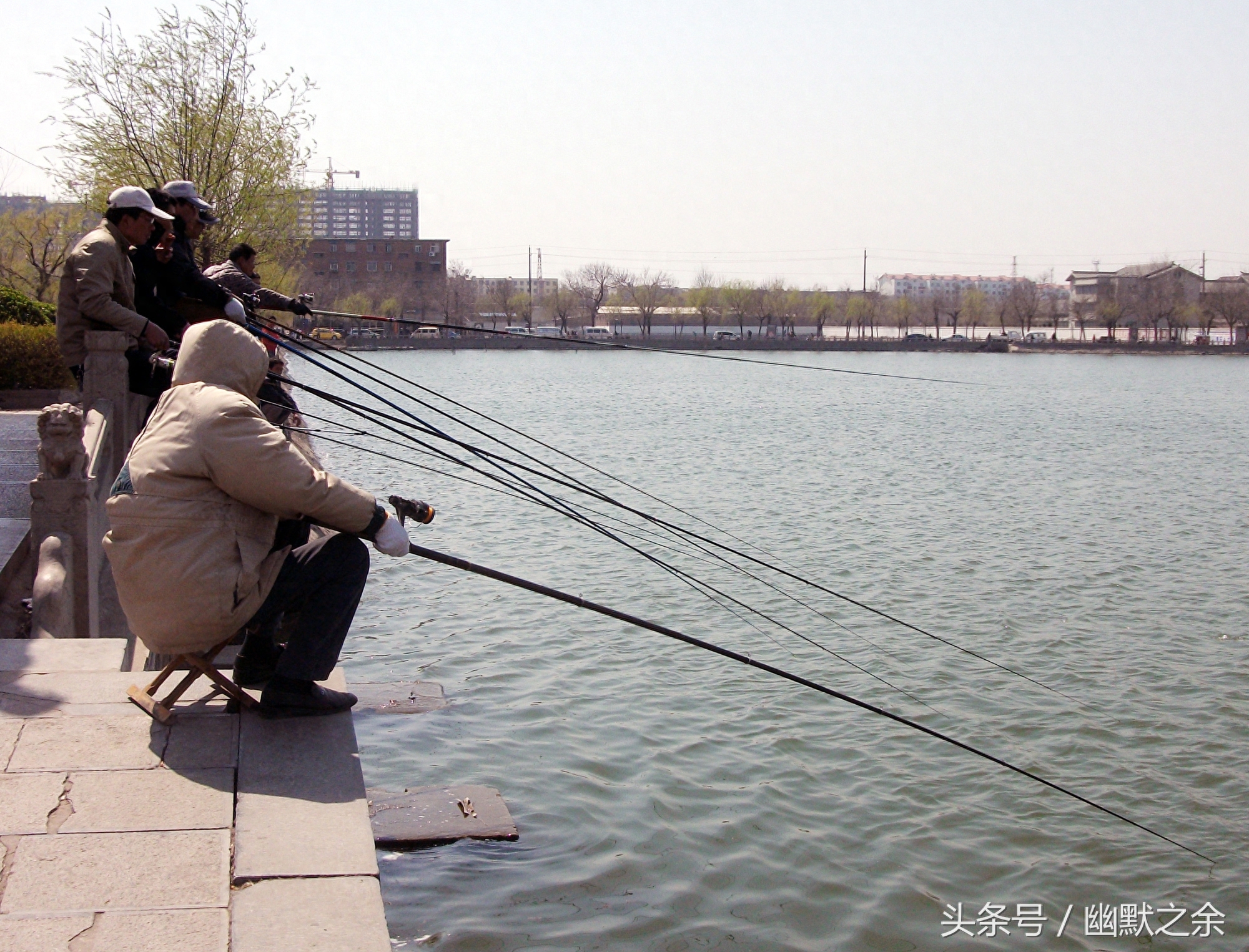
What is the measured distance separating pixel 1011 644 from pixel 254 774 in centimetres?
821

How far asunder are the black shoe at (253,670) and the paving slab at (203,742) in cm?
16

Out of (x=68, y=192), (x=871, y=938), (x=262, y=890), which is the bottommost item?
(x=871, y=938)

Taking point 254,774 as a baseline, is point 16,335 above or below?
above

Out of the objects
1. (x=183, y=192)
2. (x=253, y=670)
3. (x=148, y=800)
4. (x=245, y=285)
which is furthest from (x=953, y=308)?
(x=148, y=800)

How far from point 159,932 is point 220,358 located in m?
1.97

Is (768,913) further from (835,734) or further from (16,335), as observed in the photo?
(16,335)

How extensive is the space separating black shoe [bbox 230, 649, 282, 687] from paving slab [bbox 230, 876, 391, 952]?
4.61ft

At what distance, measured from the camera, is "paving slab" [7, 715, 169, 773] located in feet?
14.5

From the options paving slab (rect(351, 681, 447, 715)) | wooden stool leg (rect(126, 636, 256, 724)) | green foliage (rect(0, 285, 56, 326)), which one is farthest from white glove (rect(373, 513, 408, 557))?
green foliage (rect(0, 285, 56, 326))

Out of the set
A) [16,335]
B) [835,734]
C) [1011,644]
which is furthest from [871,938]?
[16,335]

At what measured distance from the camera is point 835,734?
28.7 ft

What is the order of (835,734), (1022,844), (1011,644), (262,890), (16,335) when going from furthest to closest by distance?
(16,335) → (1011,644) → (835,734) → (1022,844) → (262,890)

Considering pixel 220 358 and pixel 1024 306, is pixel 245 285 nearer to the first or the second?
pixel 220 358

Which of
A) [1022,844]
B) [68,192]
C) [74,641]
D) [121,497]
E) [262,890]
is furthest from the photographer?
[68,192]
